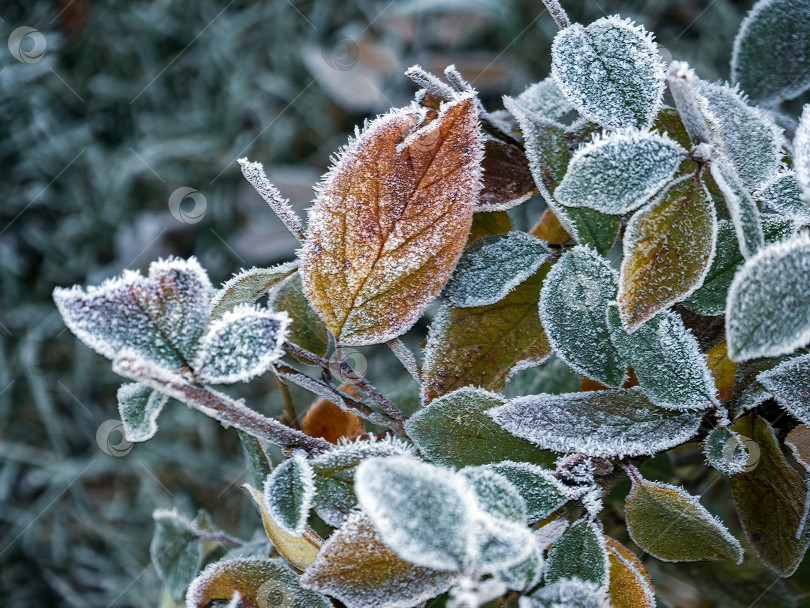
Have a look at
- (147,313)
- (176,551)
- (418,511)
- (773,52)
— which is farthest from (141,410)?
(773,52)

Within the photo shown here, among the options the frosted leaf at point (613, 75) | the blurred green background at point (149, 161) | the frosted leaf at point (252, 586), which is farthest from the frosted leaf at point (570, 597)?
the blurred green background at point (149, 161)

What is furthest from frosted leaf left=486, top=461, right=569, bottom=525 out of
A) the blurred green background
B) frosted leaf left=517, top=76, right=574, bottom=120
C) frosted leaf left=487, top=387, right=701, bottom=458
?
the blurred green background

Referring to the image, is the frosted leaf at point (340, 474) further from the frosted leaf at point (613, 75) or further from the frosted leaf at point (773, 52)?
the frosted leaf at point (773, 52)

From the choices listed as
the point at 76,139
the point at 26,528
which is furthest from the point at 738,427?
the point at 76,139

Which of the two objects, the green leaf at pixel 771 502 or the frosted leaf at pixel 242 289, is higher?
the frosted leaf at pixel 242 289

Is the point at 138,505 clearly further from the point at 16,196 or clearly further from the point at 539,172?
the point at 539,172

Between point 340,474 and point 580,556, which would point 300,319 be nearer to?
point 340,474

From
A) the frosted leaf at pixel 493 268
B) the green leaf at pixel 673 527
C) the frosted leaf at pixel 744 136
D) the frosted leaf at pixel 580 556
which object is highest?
the frosted leaf at pixel 493 268
